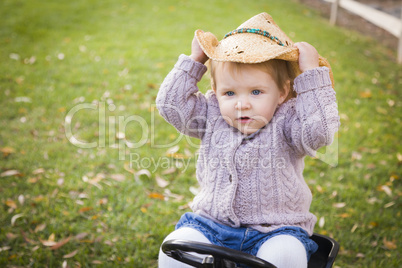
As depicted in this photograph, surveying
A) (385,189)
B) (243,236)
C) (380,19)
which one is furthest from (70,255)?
(380,19)

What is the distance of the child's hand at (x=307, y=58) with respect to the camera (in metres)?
1.71

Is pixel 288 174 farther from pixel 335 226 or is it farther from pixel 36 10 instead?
pixel 36 10

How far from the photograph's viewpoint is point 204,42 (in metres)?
1.81

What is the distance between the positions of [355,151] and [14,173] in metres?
3.10

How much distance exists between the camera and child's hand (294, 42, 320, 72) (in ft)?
5.61

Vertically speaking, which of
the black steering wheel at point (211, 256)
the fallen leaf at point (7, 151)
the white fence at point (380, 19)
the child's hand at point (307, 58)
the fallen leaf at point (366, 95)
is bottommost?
the fallen leaf at point (7, 151)

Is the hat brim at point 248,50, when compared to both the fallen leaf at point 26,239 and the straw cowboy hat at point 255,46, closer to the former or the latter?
the straw cowboy hat at point 255,46

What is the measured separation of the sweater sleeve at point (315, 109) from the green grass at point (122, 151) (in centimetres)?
124

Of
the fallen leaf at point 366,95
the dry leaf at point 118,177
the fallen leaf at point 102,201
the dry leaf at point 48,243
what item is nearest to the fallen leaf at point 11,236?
the dry leaf at point 48,243

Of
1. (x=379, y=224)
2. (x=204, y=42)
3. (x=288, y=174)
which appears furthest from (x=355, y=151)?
(x=204, y=42)

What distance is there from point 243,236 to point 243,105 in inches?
23.4

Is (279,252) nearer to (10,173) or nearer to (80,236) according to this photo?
(80,236)

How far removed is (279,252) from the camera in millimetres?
1603

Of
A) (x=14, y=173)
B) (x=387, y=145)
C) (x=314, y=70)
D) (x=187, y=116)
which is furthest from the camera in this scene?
(x=387, y=145)
